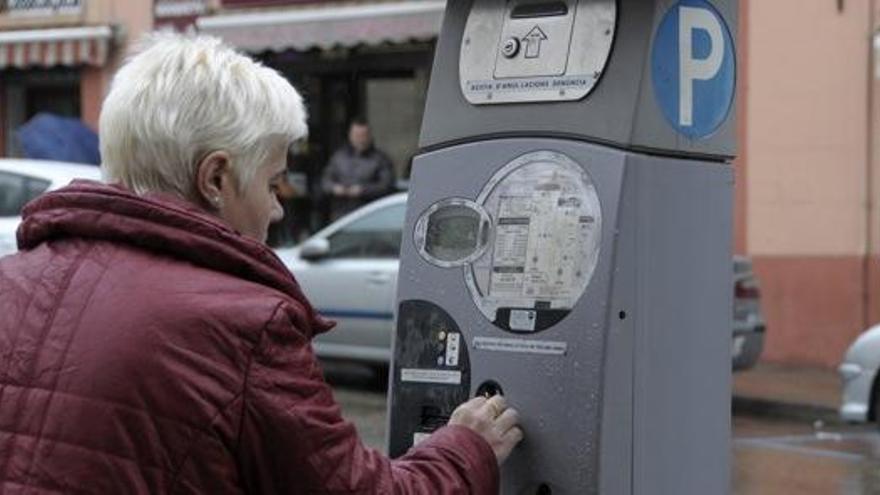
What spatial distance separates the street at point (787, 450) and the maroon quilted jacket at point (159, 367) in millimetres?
5766

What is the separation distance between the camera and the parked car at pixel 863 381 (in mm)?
9281

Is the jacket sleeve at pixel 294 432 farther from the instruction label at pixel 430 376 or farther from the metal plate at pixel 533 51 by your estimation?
the metal plate at pixel 533 51

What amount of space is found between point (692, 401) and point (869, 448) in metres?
7.22

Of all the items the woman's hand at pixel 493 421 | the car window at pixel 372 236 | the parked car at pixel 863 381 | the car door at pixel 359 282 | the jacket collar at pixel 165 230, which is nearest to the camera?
the jacket collar at pixel 165 230

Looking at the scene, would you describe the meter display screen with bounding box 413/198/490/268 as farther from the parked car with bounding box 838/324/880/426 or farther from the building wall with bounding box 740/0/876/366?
the building wall with bounding box 740/0/876/366

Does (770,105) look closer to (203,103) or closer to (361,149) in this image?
(361,149)

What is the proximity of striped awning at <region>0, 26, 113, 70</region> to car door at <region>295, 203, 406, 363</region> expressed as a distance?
710 centimetres

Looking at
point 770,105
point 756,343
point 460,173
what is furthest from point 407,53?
point 460,173

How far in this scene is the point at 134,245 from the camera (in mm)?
2080

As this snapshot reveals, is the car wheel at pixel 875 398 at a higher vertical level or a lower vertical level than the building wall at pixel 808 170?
lower

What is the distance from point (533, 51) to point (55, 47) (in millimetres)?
15716

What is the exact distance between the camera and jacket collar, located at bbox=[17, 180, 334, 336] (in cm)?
207

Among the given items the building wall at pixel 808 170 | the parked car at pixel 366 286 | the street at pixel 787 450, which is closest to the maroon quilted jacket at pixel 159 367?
the street at pixel 787 450

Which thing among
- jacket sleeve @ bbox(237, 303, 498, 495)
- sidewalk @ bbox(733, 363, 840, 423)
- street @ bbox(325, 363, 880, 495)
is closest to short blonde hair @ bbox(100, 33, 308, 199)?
jacket sleeve @ bbox(237, 303, 498, 495)
